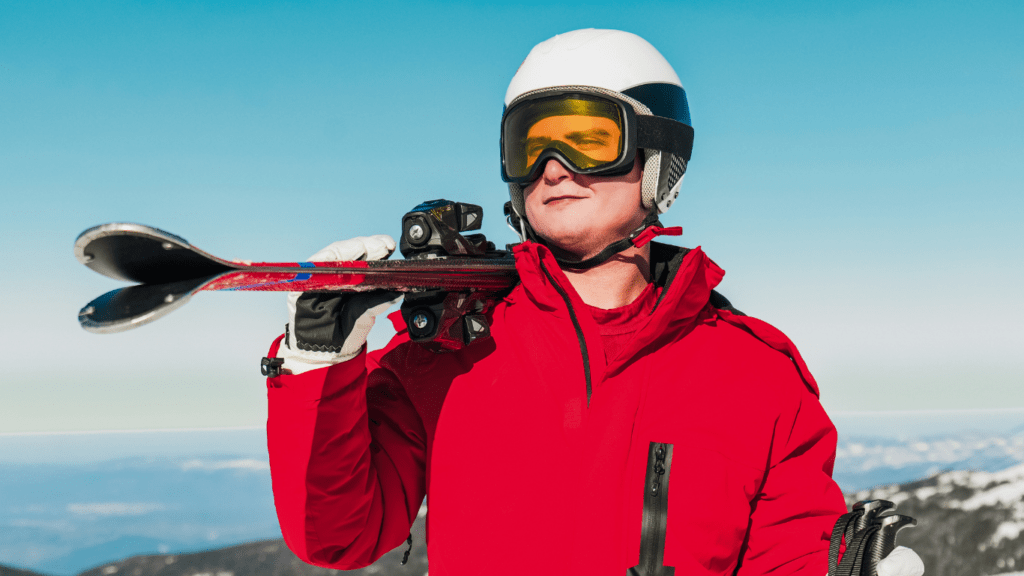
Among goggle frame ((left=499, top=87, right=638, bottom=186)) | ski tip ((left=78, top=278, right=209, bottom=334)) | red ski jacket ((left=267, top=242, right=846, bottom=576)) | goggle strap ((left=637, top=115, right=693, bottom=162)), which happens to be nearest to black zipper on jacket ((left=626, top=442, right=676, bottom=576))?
red ski jacket ((left=267, top=242, right=846, bottom=576))

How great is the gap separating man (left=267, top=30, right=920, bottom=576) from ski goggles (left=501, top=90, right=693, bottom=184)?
11mm

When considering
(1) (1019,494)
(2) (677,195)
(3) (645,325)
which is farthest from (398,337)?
(1) (1019,494)

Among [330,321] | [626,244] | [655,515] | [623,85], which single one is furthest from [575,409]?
[623,85]

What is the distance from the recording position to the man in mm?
2820

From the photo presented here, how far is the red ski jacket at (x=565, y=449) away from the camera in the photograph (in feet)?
9.29

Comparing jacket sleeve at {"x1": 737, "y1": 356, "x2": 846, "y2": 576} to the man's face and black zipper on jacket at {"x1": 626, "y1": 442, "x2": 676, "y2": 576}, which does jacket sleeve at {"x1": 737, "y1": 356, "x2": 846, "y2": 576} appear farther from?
the man's face

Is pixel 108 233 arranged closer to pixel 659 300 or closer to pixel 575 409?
pixel 575 409

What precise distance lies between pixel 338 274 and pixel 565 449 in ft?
4.07

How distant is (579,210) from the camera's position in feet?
11.4

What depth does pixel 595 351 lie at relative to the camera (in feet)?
10.0

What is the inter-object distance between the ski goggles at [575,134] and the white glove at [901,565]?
7.49 ft

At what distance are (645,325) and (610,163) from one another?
3.15 feet

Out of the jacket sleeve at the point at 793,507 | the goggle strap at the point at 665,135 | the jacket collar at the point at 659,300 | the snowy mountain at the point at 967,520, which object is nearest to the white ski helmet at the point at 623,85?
the goggle strap at the point at 665,135

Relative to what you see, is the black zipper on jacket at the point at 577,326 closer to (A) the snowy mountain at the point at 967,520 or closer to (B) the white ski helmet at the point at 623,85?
(B) the white ski helmet at the point at 623,85
